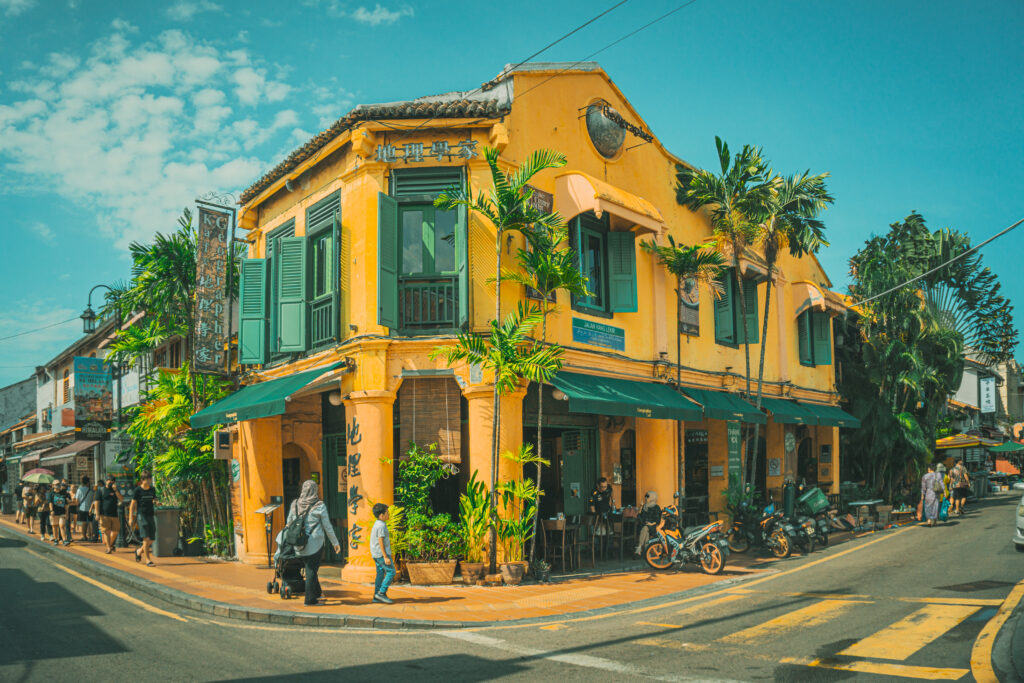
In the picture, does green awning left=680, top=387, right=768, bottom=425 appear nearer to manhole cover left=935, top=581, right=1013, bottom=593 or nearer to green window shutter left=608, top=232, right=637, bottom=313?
green window shutter left=608, top=232, right=637, bottom=313

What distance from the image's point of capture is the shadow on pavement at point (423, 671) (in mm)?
6570

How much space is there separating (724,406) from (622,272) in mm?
4083

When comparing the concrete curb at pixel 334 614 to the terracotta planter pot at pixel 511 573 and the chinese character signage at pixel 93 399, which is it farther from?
the chinese character signage at pixel 93 399

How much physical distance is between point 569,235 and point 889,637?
9.13 m

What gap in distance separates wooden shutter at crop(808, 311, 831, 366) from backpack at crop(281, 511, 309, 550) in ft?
58.7

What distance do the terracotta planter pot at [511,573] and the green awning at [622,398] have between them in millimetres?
2679

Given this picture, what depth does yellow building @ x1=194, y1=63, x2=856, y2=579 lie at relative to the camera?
12.9 m

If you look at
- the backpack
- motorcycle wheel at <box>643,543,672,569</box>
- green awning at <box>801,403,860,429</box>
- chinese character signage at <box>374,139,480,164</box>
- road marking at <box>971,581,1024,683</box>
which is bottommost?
motorcycle wheel at <box>643,543,672,569</box>

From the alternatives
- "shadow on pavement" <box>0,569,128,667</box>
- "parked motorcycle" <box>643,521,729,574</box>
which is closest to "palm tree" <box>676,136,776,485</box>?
"parked motorcycle" <box>643,521,729,574</box>

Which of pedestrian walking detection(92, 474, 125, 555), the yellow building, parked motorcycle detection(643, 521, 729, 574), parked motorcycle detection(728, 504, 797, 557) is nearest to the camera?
the yellow building

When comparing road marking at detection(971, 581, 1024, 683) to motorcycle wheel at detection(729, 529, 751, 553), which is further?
motorcycle wheel at detection(729, 529, 751, 553)

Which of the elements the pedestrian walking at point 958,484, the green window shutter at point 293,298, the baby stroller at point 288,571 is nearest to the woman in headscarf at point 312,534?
the baby stroller at point 288,571

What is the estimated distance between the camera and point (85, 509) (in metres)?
21.2

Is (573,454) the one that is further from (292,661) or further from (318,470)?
(292,661)
